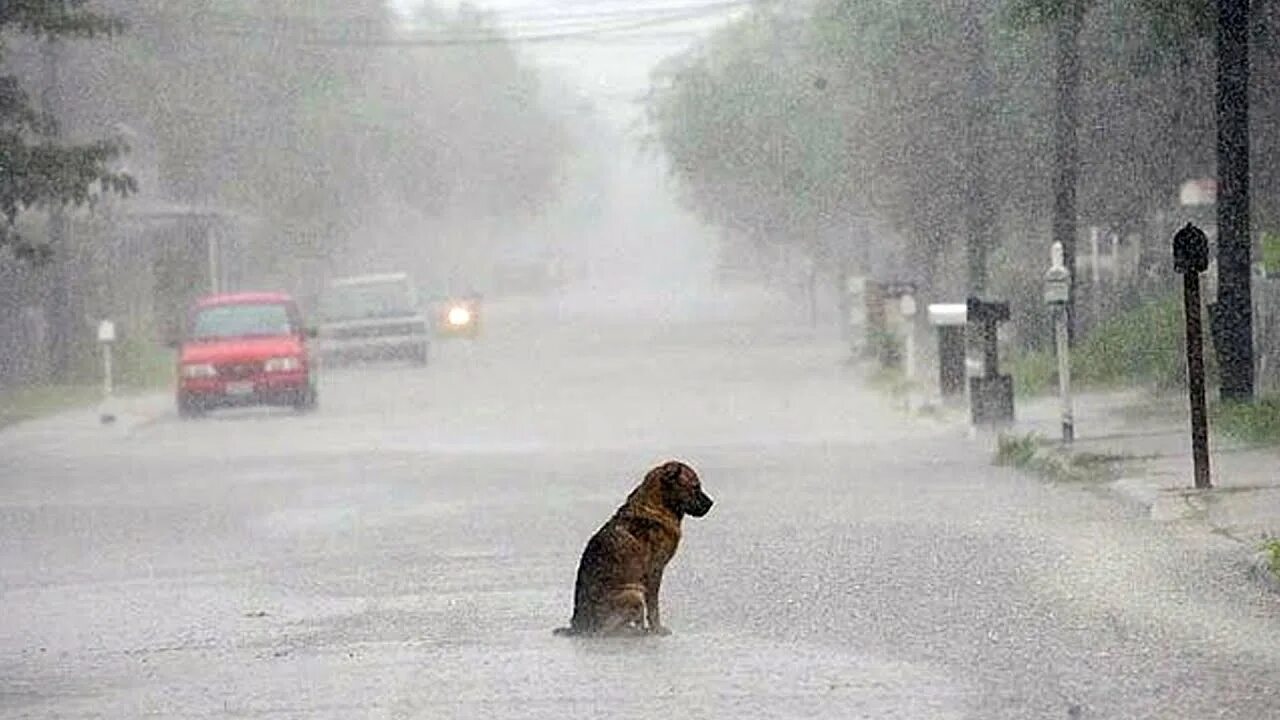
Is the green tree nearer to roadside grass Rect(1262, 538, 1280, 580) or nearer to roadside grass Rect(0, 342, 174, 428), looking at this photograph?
roadside grass Rect(0, 342, 174, 428)

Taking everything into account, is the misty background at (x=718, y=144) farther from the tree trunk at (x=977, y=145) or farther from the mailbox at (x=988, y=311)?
the mailbox at (x=988, y=311)

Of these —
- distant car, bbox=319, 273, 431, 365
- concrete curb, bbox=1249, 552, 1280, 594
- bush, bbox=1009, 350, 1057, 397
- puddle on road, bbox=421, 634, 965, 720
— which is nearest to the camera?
puddle on road, bbox=421, 634, 965, 720

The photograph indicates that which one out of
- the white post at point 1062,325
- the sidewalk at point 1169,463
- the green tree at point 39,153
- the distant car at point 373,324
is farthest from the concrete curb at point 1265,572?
→ the distant car at point 373,324

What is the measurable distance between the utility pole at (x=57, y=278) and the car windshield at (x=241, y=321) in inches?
106

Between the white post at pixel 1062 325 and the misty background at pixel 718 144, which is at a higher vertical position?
the misty background at pixel 718 144

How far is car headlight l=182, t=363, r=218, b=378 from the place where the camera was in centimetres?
3912

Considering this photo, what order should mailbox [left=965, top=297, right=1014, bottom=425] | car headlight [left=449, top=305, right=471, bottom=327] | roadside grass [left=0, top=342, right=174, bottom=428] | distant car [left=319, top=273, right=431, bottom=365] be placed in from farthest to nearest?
car headlight [left=449, top=305, right=471, bottom=327] < distant car [left=319, top=273, right=431, bottom=365] < roadside grass [left=0, top=342, right=174, bottom=428] < mailbox [left=965, top=297, right=1014, bottom=425]

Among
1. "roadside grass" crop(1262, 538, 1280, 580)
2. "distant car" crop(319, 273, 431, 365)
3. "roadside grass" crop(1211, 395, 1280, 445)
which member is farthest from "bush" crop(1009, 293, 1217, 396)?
"distant car" crop(319, 273, 431, 365)

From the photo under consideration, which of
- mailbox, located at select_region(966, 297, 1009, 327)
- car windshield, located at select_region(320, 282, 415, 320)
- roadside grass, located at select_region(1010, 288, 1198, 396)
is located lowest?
roadside grass, located at select_region(1010, 288, 1198, 396)

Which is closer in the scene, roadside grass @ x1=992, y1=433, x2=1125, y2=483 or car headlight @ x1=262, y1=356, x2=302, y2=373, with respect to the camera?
roadside grass @ x1=992, y1=433, x2=1125, y2=483

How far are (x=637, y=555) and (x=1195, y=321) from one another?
7349mm

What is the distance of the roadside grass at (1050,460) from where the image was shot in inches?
862

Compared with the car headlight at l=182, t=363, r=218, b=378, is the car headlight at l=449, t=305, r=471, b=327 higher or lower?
higher

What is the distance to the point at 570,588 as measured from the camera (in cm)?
1532
